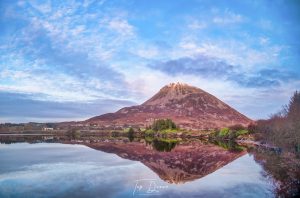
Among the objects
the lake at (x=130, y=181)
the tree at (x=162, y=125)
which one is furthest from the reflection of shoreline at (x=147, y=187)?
the tree at (x=162, y=125)

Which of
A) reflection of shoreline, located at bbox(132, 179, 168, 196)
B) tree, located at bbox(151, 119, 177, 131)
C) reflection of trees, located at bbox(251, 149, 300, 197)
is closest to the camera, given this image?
reflection of shoreline, located at bbox(132, 179, 168, 196)

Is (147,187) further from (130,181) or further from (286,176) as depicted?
(286,176)

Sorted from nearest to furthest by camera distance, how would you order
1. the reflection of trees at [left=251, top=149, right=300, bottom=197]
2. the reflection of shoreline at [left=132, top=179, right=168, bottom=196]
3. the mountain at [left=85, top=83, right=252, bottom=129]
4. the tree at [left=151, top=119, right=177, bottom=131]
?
the reflection of shoreline at [left=132, top=179, right=168, bottom=196], the reflection of trees at [left=251, top=149, right=300, bottom=197], the tree at [left=151, top=119, right=177, bottom=131], the mountain at [left=85, top=83, right=252, bottom=129]

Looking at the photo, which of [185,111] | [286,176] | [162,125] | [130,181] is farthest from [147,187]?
[185,111]

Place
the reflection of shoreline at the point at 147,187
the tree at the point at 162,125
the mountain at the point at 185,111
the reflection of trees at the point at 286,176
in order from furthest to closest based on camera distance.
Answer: the mountain at the point at 185,111 < the tree at the point at 162,125 < the reflection of trees at the point at 286,176 < the reflection of shoreline at the point at 147,187

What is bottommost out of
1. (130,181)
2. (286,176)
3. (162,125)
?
(286,176)

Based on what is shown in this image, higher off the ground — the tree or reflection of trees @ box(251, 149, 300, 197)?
the tree

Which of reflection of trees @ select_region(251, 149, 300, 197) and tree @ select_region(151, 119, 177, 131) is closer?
reflection of trees @ select_region(251, 149, 300, 197)

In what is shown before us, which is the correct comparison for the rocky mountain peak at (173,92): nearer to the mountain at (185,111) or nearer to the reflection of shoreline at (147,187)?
the mountain at (185,111)

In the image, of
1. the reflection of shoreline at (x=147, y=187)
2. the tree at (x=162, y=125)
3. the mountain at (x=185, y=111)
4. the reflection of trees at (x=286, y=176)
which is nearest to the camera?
the reflection of shoreline at (x=147, y=187)

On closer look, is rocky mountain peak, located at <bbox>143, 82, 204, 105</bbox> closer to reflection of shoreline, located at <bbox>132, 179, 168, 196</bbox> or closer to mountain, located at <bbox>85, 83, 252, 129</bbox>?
mountain, located at <bbox>85, 83, 252, 129</bbox>

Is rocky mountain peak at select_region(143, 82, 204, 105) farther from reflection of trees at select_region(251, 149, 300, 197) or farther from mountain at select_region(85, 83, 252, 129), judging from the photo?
reflection of trees at select_region(251, 149, 300, 197)

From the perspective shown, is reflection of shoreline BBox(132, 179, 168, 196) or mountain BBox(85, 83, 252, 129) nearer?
reflection of shoreline BBox(132, 179, 168, 196)

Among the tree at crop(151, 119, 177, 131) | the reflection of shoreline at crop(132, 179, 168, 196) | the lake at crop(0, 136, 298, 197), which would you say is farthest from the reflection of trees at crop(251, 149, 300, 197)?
the tree at crop(151, 119, 177, 131)
